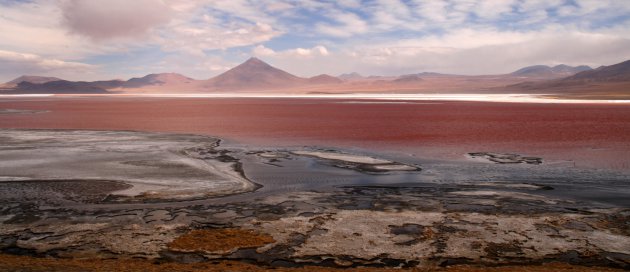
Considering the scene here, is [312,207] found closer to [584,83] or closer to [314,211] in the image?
[314,211]

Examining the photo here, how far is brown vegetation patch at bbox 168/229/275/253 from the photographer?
20.3 ft

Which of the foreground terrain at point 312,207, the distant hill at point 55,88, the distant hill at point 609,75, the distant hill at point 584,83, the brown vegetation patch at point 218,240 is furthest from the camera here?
the distant hill at point 55,88

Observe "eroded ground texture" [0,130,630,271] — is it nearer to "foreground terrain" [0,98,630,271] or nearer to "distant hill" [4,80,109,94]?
"foreground terrain" [0,98,630,271]

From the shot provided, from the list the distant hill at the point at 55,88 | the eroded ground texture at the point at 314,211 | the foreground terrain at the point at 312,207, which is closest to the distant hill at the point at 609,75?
the foreground terrain at the point at 312,207

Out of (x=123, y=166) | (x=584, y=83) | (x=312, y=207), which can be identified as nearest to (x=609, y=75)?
(x=584, y=83)

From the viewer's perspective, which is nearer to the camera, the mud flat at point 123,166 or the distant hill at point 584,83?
the mud flat at point 123,166

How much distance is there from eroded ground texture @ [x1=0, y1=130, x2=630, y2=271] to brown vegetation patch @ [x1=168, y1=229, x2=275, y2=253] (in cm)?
2

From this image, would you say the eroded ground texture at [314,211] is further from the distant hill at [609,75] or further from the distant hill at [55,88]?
the distant hill at [55,88]

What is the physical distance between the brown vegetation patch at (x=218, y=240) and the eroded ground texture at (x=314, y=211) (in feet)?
0.08

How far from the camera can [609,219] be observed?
7.36 metres

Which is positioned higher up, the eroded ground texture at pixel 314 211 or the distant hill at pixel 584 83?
the distant hill at pixel 584 83

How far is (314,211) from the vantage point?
7902 mm

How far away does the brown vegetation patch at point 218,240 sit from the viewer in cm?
619

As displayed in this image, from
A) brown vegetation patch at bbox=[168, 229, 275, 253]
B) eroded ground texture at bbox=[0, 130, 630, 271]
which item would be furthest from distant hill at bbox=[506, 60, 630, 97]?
brown vegetation patch at bbox=[168, 229, 275, 253]
